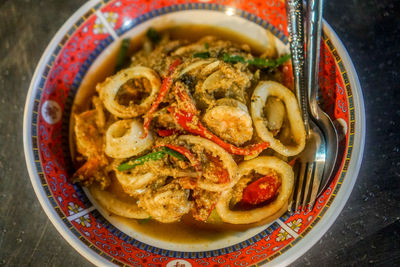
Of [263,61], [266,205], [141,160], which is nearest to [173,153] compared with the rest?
[141,160]

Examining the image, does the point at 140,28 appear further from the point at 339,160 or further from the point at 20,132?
the point at 339,160

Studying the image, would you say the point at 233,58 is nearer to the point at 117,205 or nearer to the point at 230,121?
the point at 230,121

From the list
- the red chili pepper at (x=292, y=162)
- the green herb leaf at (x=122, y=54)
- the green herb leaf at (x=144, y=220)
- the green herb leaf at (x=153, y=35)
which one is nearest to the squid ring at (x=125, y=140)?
the green herb leaf at (x=144, y=220)

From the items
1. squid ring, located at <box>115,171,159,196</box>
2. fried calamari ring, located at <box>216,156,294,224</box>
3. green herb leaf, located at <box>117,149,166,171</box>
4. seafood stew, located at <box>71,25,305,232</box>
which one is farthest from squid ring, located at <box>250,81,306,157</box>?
squid ring, located at <box>115,171,159,196</box>

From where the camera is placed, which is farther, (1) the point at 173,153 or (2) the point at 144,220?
(2) the point at 144,220

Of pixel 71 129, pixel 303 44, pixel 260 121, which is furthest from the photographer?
pixel 71 129

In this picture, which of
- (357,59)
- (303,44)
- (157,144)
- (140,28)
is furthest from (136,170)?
(357,59)
